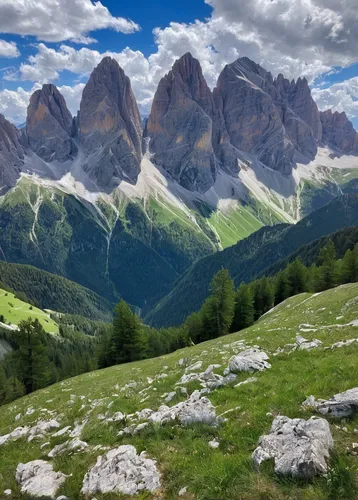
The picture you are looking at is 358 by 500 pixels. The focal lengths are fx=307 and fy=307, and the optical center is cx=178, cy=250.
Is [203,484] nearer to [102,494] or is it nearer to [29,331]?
[102,494]

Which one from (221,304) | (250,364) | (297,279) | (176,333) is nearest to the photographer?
(250,364)

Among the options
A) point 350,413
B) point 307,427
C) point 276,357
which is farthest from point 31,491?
point 276,357

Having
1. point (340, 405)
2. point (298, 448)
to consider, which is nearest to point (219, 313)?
point (340, 405)

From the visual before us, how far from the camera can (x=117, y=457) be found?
1084cm

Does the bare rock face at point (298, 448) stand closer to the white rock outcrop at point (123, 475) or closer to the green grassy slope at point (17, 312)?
the white rock outcrop at point (123, 475)

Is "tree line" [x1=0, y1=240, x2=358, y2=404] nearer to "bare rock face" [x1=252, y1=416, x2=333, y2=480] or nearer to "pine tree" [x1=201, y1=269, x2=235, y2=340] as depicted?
"pine tree" [x1=201, y1=269, x2=235, y2=340]

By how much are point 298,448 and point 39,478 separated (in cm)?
899

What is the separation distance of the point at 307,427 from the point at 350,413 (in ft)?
6.76

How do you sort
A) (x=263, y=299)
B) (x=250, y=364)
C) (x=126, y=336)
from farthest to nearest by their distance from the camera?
1. (x=263, y=299)
2. (x=126, y=336)
3. (x=250, y=364)

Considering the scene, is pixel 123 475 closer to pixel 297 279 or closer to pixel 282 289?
pixel 297 279

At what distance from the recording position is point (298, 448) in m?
8.52

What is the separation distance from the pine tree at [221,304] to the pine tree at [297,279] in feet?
68.6

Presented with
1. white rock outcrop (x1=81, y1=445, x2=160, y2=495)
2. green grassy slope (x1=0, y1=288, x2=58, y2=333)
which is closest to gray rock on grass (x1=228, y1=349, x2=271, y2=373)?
white rock outcrop (x1=81, y1=445, x2=160, y2=495)

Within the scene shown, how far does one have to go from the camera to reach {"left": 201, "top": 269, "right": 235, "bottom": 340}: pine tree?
212 ft
